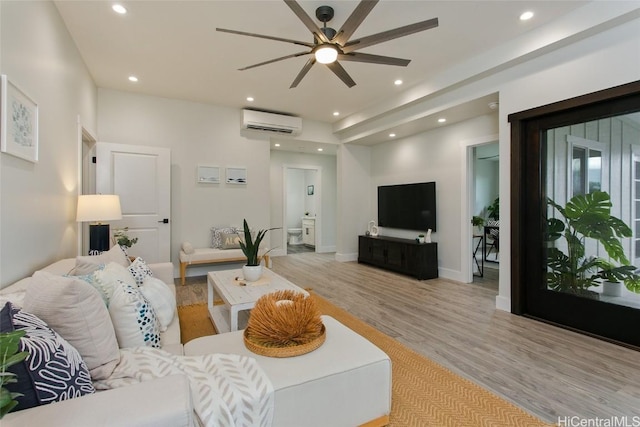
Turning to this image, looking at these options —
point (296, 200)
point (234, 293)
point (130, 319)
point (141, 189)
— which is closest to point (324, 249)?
point (296, 200)

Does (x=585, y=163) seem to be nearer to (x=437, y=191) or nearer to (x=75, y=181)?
(x=437, y=191)

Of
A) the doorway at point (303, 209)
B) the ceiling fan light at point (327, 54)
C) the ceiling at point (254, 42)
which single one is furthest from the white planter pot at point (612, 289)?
the doorway at point (303, 209)

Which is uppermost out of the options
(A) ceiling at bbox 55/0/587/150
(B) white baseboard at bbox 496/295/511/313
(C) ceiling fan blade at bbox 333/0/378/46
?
(A) ceiling at bbox 55/0/587/150

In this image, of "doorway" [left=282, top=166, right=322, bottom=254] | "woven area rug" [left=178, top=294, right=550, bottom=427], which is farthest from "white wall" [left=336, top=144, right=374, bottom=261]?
"woven area rug" [left=178, top=294, right=550, bottom=427]

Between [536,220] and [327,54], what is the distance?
2619mm

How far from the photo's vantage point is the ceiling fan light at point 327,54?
2398 mm

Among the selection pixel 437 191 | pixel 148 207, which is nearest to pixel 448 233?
pixel 437 191

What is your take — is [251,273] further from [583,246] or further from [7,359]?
[583,246]

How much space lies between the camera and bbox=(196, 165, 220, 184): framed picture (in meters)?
5.02

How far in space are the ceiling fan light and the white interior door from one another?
3125 mm

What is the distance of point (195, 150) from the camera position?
Result: 5.02 m

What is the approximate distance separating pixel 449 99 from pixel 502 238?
1.90 m

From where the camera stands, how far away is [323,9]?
8.37 feet

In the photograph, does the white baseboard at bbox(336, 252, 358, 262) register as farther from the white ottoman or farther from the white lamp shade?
the white ottoman
